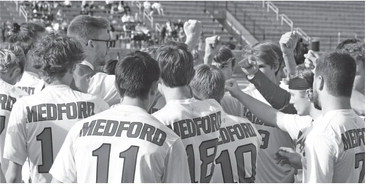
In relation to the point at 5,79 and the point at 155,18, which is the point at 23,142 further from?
the point at 155,18

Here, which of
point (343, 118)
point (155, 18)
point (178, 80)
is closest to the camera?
point (343, 118)

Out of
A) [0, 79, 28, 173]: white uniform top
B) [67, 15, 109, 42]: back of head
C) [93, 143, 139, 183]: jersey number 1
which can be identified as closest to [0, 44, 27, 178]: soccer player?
[0, 79, 28, 173]: white uniform top

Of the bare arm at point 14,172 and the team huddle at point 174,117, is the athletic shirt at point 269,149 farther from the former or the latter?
the bare arm at point 14,172

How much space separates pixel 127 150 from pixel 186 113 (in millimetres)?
526

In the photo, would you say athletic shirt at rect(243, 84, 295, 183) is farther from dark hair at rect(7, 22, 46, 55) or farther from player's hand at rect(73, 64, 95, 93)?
dark hair at rect(7, 22, 46, 55)

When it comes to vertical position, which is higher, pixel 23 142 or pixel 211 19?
pixel 23 142

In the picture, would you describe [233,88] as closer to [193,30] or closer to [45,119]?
[193,30]

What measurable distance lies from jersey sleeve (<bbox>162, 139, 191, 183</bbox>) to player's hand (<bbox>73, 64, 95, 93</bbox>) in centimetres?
125

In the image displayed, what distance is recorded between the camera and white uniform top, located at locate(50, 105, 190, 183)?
108 inches

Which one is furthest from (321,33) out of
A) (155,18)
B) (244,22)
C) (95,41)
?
(95,41)

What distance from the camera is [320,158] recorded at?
9.19 feet

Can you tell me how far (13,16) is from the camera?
87.7 ft

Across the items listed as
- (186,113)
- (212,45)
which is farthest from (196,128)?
(212,45)

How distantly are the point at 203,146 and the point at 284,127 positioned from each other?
689mm
